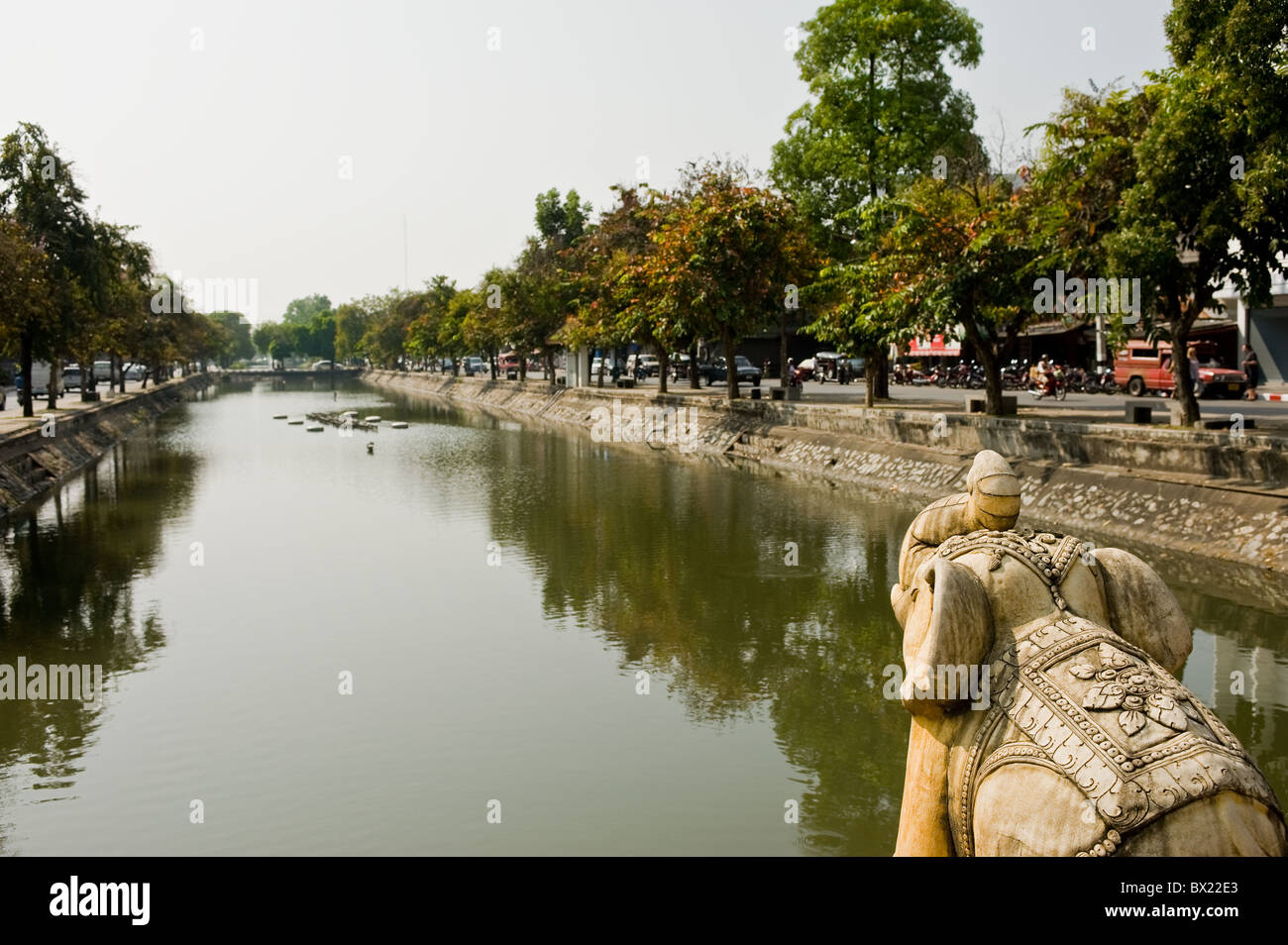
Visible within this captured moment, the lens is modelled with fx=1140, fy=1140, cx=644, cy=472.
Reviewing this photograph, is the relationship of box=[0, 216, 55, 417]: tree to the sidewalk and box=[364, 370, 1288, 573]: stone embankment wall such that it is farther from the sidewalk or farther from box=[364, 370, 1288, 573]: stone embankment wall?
box=[364, 370, 1288, 573]: stone embankment wall

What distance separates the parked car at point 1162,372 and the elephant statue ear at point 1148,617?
1220 inches

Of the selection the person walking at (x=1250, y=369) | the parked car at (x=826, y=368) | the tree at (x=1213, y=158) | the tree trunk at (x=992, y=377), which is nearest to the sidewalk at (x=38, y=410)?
the tree trunk at (x=992, y=377)

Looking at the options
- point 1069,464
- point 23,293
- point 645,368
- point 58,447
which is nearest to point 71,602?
point 23,293

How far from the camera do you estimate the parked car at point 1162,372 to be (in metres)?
32.3

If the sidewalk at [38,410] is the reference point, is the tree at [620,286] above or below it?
above

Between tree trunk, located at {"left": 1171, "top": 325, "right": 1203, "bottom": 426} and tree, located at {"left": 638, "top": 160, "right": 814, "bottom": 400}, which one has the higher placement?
tree, located at {"left": 638, "top": 160, "right": 814, "bottom": 400}

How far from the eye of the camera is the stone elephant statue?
349 cm

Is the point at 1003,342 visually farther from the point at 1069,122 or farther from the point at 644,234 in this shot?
the point at 644,234

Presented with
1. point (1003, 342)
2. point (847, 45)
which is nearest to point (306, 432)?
point (847, 45)

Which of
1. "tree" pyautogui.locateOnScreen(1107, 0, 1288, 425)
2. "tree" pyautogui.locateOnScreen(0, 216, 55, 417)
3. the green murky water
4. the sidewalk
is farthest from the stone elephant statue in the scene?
the sidewalk

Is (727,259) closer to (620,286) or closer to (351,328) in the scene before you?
(620,286)

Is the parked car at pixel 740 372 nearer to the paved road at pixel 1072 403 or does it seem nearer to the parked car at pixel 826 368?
the paved road at pixel 1072 403

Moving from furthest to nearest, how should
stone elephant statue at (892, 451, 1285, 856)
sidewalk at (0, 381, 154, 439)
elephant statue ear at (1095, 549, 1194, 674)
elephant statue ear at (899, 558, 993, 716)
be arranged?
sidewalk at (0, 381, 154, 439) → elephant statue ear at (1095, 549, 1194, 674) → elephant statue ear at (899, 558, 993, 716) → stone elephant statue at (892, 451, 1285, 856)

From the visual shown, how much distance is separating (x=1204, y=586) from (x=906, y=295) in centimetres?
1246
